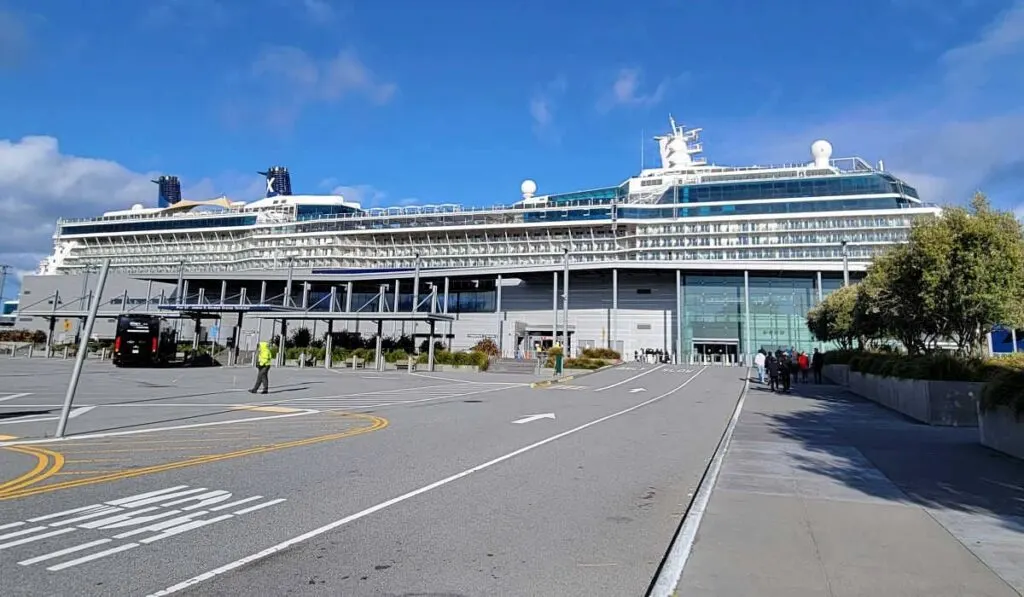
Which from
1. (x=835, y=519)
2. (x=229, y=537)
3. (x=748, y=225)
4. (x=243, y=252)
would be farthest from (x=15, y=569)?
(x=243, y=252)

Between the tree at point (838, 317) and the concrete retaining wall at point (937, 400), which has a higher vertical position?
the tree at point (838, 317)

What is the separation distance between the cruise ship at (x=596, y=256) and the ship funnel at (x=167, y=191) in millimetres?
16733

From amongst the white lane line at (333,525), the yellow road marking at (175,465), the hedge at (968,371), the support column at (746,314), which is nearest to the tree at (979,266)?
the hedge at (968,371)

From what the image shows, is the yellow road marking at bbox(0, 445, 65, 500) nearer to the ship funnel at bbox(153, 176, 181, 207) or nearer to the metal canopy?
the metal canopy

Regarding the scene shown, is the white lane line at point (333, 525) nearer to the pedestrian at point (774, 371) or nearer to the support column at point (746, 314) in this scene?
the pedestrian at point (774, 371)

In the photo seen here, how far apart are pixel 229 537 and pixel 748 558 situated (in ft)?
13.3

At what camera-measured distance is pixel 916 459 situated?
9383 millimetres

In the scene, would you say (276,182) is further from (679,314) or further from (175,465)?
(175,465)

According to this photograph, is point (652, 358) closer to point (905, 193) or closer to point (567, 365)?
point (567, 365)

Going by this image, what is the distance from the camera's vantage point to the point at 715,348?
65.0 m

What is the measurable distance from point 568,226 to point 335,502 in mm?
74455

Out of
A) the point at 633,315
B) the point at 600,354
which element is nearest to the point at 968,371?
the point at 600,354

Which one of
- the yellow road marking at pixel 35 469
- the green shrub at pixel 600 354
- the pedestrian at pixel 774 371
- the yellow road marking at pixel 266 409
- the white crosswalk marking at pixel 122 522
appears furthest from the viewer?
the green shrub at pixel 600 354

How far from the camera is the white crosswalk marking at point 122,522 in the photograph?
4.54 metres
